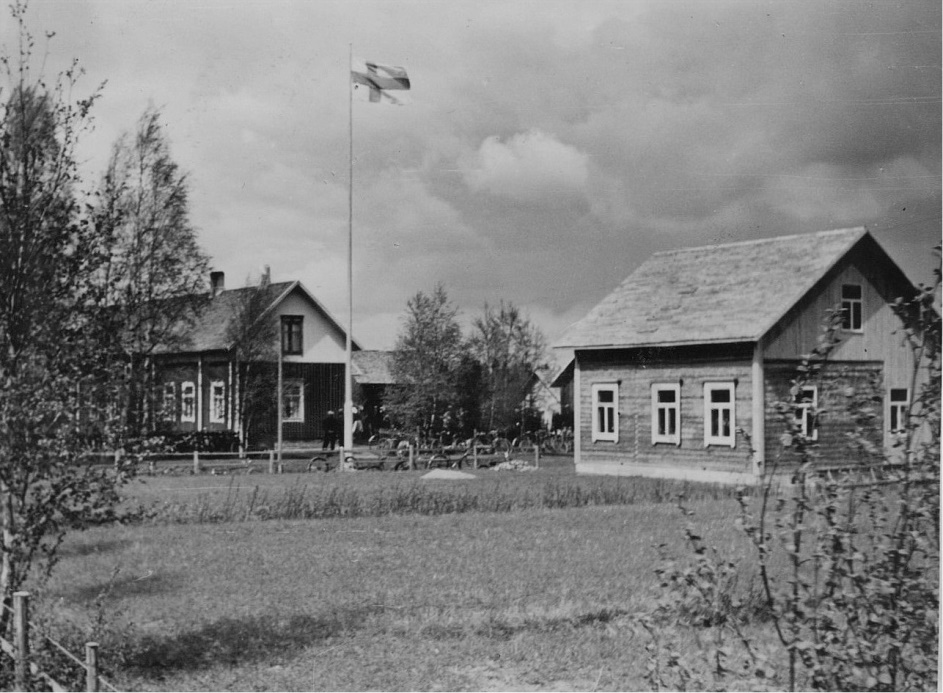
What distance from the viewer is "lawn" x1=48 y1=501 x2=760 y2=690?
543 centimetres

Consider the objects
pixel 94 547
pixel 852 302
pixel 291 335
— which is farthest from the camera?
pixel 291 335

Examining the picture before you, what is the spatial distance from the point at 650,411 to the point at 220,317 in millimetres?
7718

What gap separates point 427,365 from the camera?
8477 mm

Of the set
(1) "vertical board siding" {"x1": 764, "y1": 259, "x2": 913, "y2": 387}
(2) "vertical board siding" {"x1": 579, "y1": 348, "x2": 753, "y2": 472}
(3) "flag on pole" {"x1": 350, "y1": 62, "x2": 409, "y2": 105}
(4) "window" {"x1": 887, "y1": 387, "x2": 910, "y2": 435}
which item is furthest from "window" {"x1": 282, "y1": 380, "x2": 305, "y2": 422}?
(4) "window" {"x1": 887, "y1": 387, "x2": 910, "y2": 435}

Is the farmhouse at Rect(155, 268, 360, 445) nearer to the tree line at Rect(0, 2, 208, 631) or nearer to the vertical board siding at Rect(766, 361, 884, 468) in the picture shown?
the tree line at Rect(0, 2, 208, 631)

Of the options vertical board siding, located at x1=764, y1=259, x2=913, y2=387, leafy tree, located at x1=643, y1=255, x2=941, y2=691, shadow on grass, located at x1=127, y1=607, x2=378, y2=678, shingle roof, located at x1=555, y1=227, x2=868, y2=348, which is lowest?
shadow on grass, located at x1=127, y1=607, x2=378, y2=678

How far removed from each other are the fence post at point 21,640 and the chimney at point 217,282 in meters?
3.09

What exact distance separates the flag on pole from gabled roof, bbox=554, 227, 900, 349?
4443 mm

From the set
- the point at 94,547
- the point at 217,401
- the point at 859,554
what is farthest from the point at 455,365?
the point at 859,554

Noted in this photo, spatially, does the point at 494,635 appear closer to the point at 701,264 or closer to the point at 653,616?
the point at 653,616

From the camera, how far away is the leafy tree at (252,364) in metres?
12.8

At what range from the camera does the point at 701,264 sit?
1280 centimetres

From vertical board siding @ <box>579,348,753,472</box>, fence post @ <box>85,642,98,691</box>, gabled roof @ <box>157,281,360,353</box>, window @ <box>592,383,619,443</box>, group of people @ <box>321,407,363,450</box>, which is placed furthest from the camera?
window @ <box>592,383,619,443</box>

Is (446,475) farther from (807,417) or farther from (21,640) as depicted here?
(807,417)
